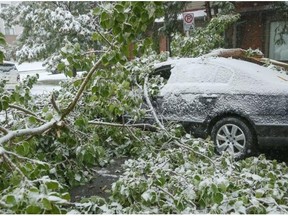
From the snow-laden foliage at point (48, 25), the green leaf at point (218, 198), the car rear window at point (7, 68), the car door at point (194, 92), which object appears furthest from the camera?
the snow-laden foliage at point (48, 25)

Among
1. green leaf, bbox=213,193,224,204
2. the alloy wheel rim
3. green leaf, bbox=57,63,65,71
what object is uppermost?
green leaf, bbox=57,63,65,71

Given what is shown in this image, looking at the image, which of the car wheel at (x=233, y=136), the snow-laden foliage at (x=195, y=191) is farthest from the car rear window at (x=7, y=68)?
the snow-laden foliage at (x=195, y=191)

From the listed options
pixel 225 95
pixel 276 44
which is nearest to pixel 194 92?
pixel 225 95

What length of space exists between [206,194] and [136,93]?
2852 millimetres

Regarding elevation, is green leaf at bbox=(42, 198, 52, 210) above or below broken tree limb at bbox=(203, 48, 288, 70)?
below

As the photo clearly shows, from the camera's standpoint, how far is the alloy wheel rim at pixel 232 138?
5008 millimetres

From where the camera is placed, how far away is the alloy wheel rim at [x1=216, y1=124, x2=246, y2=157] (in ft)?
16.4

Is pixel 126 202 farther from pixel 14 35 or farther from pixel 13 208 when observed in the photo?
pixel 14 35

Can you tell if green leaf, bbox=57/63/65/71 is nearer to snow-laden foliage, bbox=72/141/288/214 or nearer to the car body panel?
snow-laden foliage, bbox=72/141/288/214

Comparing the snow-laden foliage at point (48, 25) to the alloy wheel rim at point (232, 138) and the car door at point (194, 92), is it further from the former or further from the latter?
the alloy wheel rim at point (232, 138)

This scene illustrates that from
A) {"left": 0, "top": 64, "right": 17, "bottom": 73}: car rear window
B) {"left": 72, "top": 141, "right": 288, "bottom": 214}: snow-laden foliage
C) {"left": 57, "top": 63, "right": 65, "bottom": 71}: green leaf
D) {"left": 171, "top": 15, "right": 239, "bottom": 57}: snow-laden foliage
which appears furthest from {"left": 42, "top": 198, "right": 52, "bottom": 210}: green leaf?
{"left": 0, "top": 64, "right": 17, "bottom": 73}: car rear window

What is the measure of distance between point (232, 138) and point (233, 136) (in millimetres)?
33

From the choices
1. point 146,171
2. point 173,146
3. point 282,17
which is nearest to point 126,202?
point 146,171

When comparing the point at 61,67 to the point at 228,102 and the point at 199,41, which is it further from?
the point at 199,41
